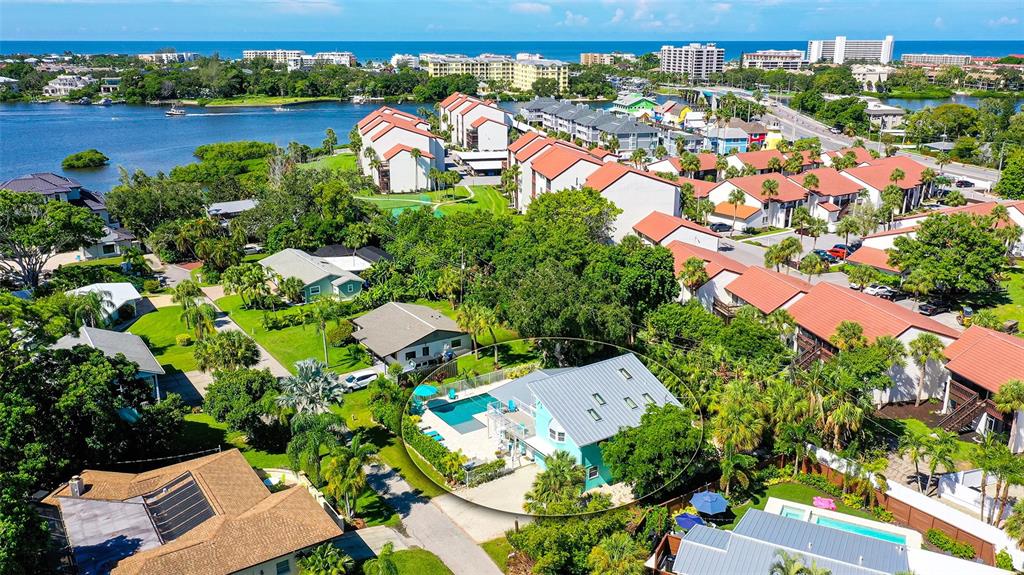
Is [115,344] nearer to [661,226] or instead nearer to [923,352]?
[661,226]

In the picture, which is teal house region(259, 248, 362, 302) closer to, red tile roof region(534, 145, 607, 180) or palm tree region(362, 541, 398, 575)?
red tile roof region(534, 145, 607, 180)

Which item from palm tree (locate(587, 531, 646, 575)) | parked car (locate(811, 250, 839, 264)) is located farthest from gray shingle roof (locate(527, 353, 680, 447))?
parked car (locate(811, 250, 839, 264))

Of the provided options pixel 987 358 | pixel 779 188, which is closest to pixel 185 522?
pixel 987 358

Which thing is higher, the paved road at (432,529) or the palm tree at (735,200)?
the palm tree at (735,200)

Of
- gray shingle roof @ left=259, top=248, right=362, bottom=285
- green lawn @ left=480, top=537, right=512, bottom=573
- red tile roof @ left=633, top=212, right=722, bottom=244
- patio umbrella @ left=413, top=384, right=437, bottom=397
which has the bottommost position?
green lawn @ left=480, top=537, right=512, bottom=573

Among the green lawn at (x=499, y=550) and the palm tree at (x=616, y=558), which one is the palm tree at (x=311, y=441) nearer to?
the green lawn at (x=499, y=550)

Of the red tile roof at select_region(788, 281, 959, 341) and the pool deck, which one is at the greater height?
the red tile roof at select_region(788, 281, 959, 341)

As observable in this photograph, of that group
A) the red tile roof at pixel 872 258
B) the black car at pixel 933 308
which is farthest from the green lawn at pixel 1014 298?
the red tile roof at pixel 872 258
